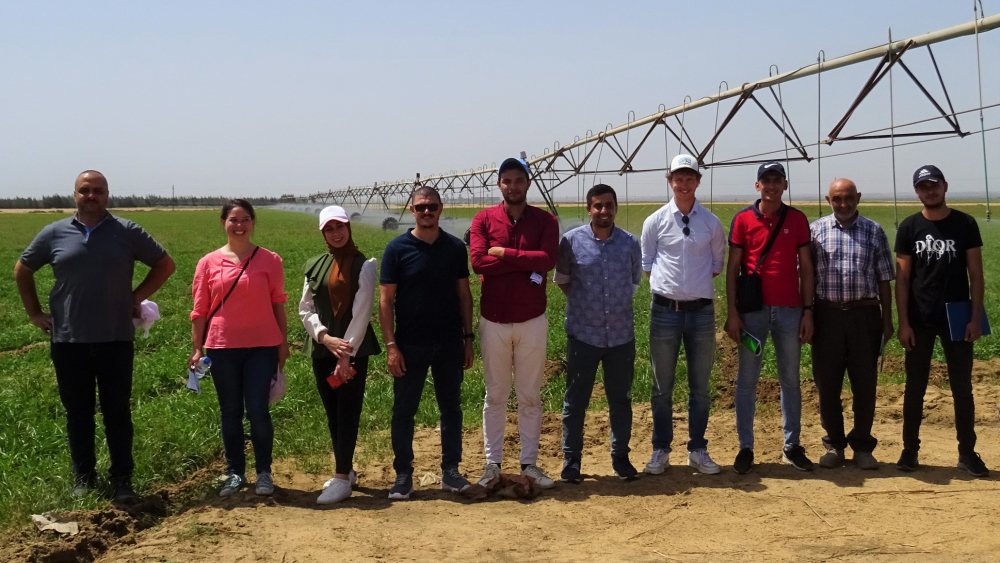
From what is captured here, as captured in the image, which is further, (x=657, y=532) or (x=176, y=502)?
(x=176, y=502)

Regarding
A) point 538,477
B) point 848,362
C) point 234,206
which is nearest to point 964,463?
point 848,362

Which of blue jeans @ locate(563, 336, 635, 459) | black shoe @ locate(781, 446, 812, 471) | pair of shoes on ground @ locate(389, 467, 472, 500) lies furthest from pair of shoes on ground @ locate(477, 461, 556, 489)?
black shoe @ locate(781, 446, 812, 471)

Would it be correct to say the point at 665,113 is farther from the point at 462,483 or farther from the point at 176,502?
the point at 176,502

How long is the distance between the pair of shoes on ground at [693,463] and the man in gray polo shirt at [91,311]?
336 centimetres

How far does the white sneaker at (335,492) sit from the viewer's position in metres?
4.97

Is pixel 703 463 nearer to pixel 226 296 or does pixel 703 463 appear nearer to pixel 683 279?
pixel 683 279

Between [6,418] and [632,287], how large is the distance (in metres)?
5.61

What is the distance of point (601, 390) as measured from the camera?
8.02m

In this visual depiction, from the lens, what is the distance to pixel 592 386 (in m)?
5.22

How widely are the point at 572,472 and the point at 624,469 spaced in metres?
0.35

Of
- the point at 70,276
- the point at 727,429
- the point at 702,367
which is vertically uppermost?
the point at 70,276

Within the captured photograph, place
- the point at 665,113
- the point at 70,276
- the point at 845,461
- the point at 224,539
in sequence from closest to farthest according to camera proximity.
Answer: the point at 224,539 → the point at 70,276 → the point at 845,461 → the point at 665,113

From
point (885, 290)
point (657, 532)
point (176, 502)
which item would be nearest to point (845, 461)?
point (885, 290)

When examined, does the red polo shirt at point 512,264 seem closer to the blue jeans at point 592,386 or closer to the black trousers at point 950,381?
the blue jeans at point 592,386
